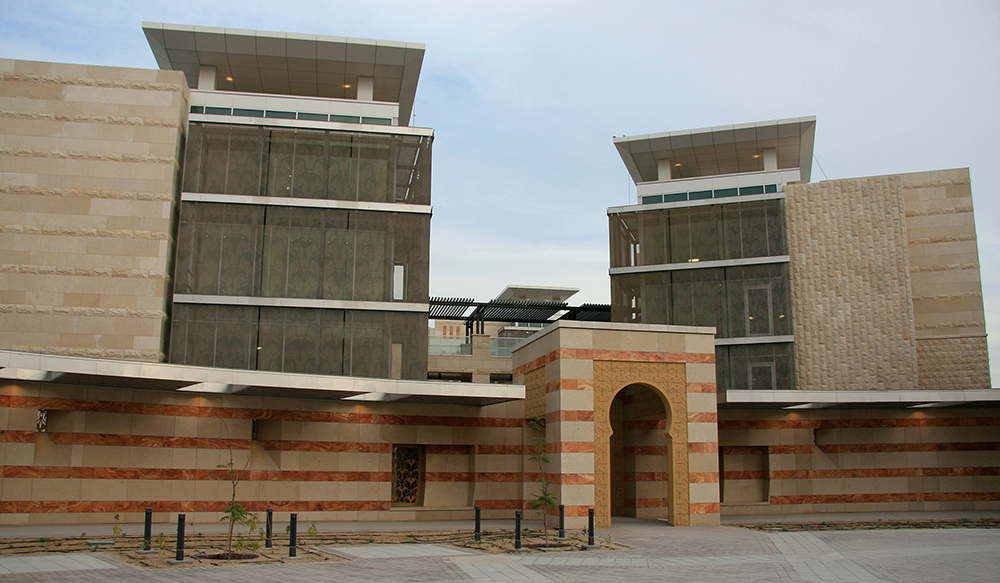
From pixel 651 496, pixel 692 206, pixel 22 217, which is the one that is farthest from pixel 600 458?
pixel 22 217

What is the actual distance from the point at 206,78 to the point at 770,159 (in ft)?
92.7

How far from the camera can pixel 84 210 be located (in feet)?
97.5

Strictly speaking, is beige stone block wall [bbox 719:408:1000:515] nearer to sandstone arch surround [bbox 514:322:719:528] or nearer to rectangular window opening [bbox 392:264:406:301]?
sandstone arch surround [bbox 514:322:719:528]

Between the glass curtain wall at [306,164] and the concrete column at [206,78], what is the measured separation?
3.44 metres

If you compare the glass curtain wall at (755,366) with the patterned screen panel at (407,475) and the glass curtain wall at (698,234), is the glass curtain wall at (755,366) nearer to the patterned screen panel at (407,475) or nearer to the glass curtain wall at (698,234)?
the glass curtain wall at (698,234)

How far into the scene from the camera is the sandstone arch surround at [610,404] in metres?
23.9

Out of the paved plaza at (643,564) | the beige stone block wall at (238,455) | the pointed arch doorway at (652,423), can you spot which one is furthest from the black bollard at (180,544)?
the pointed arch doorway at (652,423)

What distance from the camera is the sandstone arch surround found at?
78.4 feet

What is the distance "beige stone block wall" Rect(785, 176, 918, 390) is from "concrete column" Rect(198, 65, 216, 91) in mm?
27938

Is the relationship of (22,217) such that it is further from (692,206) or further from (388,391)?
(692,206)

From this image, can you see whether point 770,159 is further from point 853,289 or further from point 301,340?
point 301,340

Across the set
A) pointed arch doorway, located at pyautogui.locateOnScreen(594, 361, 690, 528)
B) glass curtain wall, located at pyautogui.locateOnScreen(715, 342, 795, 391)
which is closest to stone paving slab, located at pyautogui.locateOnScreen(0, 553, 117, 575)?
pointed arch doorway, located at pyautogui.locateOnScreen(594, 361, 690, 528)

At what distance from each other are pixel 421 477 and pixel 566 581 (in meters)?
15.6

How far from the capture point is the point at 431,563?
15164 millimetres
